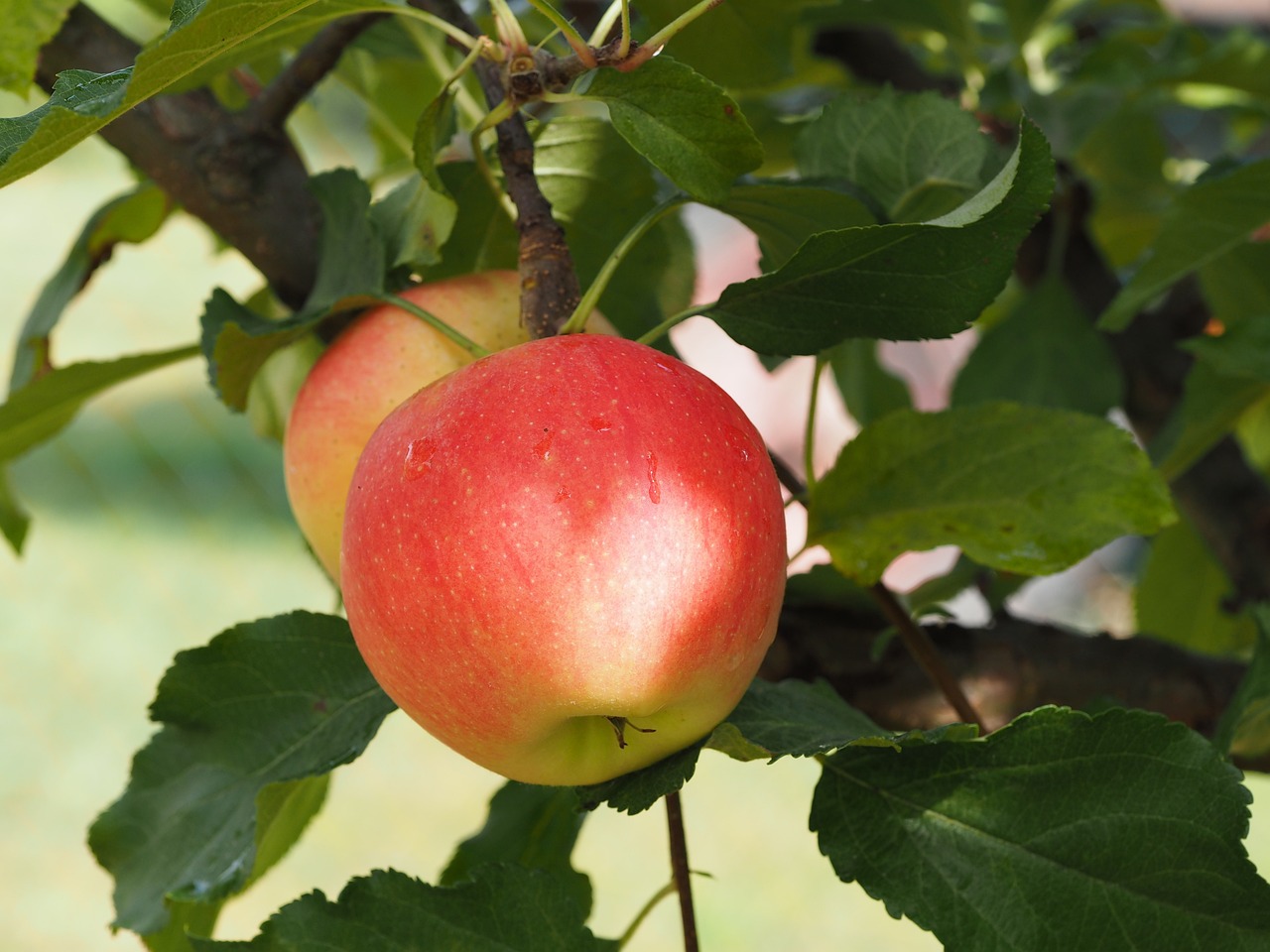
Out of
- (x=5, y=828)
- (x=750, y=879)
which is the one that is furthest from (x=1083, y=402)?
(x=5, y=828)

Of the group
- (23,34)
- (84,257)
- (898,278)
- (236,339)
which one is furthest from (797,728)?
(84,257)

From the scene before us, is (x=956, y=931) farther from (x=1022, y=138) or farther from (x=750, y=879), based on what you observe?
(x=750, y=879)

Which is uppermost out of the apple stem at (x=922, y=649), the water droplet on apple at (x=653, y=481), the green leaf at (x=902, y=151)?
the water droplet on apple at (x=653, y=481)

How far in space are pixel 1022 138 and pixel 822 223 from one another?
119 millimetres

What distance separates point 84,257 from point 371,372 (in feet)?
1.05

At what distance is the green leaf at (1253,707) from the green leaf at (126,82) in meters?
0.48

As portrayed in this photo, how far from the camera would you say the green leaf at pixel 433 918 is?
48 centimetres

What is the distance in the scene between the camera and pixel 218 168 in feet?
2.14

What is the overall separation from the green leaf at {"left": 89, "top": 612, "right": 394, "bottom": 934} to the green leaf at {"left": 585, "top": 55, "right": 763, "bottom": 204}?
0.79ft

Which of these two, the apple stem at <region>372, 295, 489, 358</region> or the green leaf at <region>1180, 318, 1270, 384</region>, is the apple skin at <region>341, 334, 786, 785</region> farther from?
the green leaf at <region>1180, 318, 1270, 384</region>

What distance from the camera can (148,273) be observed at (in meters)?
3.26

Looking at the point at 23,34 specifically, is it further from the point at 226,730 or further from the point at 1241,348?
the point at 1241,348

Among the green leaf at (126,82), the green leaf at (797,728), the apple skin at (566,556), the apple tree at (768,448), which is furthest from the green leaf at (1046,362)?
the green leaf at (126,82)

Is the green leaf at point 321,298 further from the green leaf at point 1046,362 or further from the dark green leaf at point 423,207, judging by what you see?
the green leaf at point 1046,362
